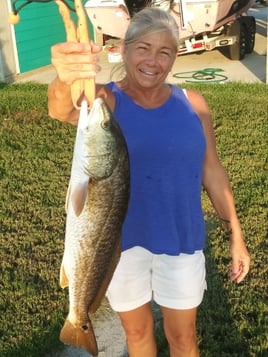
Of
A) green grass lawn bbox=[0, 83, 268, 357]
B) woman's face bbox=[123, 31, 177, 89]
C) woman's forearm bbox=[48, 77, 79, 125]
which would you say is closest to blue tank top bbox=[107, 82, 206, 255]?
woman's face bbox=[123, 31, 177, 89]

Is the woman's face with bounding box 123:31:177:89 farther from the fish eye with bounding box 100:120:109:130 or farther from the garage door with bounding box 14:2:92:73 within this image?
the garage door with bounding box 14:2:92:73

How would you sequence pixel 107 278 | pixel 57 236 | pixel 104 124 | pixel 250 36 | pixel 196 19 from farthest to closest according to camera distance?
pixel 250 36, pixel 196 19, pixel 57 236, pixel 107 278, pixel 104 124

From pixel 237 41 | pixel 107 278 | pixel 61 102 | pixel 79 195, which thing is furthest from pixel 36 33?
pixel 79 195

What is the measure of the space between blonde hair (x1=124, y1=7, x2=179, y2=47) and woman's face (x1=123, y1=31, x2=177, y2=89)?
18 millimetres

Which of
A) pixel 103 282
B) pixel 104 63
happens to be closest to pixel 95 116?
pixel 103 282

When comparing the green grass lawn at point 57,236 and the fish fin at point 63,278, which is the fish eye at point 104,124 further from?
the green grass lawn at point 57,236

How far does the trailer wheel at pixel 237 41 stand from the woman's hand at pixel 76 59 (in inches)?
433

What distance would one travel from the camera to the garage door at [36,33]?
12.3 m

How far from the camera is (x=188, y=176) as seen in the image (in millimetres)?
2387

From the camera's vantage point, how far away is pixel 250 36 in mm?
13008

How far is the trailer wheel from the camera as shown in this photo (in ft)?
39.7

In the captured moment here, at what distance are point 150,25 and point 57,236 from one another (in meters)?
2.89

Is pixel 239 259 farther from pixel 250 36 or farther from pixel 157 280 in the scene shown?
pixel 250 36

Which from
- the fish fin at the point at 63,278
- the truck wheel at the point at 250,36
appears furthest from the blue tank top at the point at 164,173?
the truck wheel at the point at 250,36
